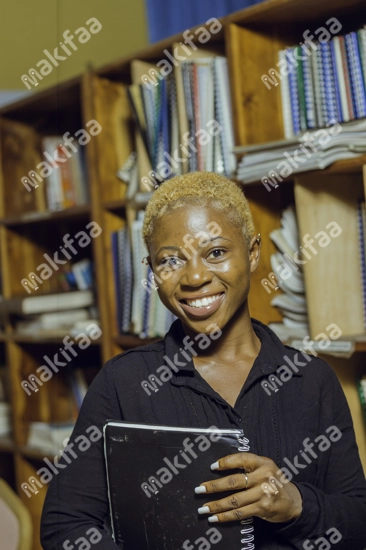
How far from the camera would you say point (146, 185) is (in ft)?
7.02

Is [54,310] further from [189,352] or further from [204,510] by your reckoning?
[204,510]

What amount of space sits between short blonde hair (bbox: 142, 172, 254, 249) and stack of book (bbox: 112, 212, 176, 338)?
92 cm

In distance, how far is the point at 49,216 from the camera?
2.47 metres

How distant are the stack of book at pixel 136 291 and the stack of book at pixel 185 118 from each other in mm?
195

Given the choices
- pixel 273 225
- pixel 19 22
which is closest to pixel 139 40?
pixel 19 22

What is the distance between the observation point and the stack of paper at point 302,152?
5.15 feet

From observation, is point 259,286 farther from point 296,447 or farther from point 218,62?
point 296,447

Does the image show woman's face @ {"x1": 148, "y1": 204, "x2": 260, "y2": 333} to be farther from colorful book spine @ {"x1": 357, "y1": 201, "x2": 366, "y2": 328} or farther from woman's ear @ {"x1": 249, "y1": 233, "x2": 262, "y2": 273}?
colorful book spine @ {"x1": 357, "y1": 201, "x2": 366, "y2": 328}

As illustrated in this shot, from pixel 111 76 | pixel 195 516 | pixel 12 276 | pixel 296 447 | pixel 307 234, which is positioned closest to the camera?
pixel 195 516

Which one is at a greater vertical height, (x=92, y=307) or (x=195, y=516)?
(x=92, y=307)

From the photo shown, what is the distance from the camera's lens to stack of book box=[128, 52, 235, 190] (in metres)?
1.92

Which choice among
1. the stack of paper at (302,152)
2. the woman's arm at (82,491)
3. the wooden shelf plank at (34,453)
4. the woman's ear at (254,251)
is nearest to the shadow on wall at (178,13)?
the stack of paper at (302,152)

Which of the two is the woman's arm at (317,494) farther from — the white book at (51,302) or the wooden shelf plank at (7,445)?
the wooden shelf plank at (7,445)

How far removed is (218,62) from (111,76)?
55 centimetres
